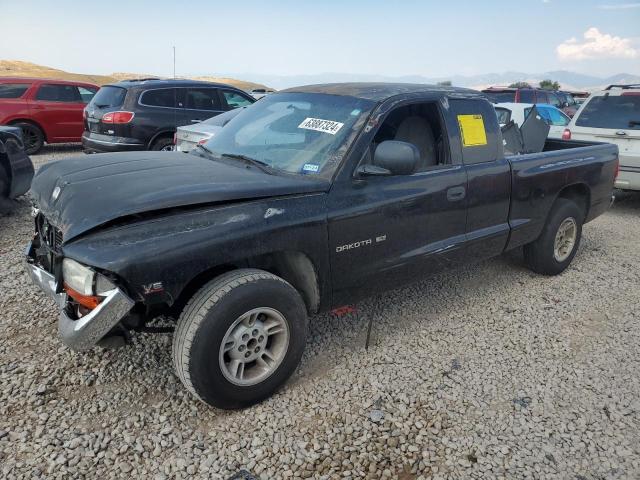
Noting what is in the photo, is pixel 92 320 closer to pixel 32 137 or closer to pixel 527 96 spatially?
pixel 32 137

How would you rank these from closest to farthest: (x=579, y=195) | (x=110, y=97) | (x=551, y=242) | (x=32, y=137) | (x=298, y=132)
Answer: (x=298, y=132), (x=551, y=242), (x=579, y=195), (x=110, y=97), (x=32, y=137)

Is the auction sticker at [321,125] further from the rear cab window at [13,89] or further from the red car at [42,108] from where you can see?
the rear cab window at [13,89]

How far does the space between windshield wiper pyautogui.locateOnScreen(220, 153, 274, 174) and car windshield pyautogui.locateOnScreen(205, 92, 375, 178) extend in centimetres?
1

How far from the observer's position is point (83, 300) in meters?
2.41

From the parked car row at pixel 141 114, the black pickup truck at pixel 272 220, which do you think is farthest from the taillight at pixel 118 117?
the black pickup truck at pixel 272 220

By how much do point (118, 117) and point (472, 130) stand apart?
676 centimetres

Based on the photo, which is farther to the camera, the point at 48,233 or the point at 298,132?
the point at 298,132

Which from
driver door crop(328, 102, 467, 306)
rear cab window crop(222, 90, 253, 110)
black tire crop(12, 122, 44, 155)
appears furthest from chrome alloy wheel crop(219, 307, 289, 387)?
black tire crop(12, 122, 44, 155)

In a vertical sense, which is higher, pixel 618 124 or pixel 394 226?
pixel 618 124

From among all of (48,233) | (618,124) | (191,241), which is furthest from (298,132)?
(618,124)

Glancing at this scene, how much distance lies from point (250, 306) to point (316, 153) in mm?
1093

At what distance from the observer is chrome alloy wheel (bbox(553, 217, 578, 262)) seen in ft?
15.5

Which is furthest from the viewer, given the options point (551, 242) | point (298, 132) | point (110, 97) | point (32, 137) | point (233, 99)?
point (32, 137)

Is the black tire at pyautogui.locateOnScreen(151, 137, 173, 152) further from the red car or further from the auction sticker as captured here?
the auction sticker
